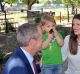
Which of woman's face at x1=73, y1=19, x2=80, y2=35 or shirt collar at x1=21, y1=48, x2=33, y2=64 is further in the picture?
woman's face at x1=73, y1=19, x2=80, y2=35

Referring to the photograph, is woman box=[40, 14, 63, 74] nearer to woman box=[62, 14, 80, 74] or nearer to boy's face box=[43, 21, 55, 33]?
boy's face box=[43, 21, 55, 33]

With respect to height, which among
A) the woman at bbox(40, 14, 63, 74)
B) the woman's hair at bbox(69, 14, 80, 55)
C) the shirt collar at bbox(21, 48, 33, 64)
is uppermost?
the shirt collar at bbox(21, 48, 33, 64)

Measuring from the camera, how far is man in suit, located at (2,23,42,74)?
9.82 ft

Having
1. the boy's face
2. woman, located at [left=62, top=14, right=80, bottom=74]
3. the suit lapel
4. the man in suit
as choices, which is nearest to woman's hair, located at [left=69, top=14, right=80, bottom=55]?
woman, located at [left=62, top=14, right=80, bottom=74]

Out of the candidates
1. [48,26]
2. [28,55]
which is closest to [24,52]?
[28,55]

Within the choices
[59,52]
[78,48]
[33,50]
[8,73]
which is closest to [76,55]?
[78,48]

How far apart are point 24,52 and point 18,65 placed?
232mm

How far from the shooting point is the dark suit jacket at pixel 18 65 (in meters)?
2.96

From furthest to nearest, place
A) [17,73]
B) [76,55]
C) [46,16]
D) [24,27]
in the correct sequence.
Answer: [46,16] < [76,55] < [24,27] < [17,73]

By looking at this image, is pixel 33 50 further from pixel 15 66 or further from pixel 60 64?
pixel 60 64

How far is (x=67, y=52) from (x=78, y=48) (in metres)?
0.15

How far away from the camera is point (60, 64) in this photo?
517cm

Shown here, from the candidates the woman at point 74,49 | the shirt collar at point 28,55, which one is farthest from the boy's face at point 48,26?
the shirt collar at point 28,55

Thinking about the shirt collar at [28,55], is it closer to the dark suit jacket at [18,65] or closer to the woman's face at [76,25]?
the dark suit jacket at [18,65]
